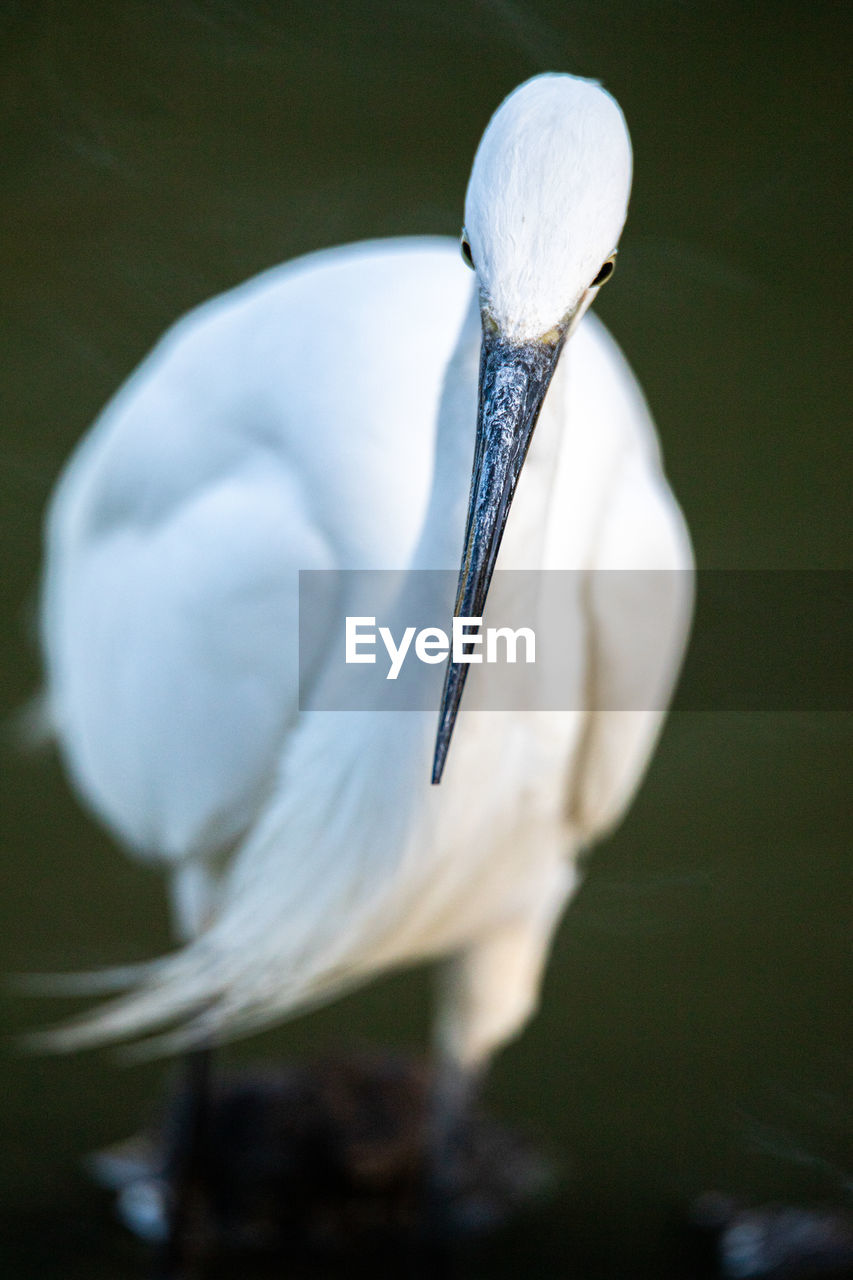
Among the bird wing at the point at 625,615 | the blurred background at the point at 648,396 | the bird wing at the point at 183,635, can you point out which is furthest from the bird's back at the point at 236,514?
the blurred background at the point at 648,396

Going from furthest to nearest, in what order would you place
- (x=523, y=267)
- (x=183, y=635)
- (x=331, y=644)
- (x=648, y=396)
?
(x=648, y=396), (x=183, y=635), (x=331, y=644), (x=523, y=267)

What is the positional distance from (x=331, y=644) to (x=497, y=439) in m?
0.34

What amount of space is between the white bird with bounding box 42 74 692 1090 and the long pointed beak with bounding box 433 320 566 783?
0.08 metres

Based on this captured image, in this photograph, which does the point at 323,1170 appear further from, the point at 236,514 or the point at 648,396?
the point at 648,396

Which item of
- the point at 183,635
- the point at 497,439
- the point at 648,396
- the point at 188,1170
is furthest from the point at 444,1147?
the point at 648,396

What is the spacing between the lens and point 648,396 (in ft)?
7.47

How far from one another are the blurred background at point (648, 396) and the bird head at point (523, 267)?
92 centimetres

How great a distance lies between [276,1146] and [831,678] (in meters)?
1.01

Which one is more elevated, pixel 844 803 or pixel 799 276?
pixel 799 276

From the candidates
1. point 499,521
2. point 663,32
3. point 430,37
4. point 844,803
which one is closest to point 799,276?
point 663,32

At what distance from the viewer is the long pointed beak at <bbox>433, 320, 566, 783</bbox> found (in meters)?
0.73

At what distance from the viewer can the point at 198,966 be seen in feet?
3.78

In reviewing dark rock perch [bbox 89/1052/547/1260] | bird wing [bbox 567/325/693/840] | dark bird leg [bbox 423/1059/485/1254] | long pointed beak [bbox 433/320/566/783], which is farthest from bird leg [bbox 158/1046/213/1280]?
long pointed beak [bbox 433/320/566/783]

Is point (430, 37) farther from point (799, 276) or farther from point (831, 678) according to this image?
point (831, 678)
